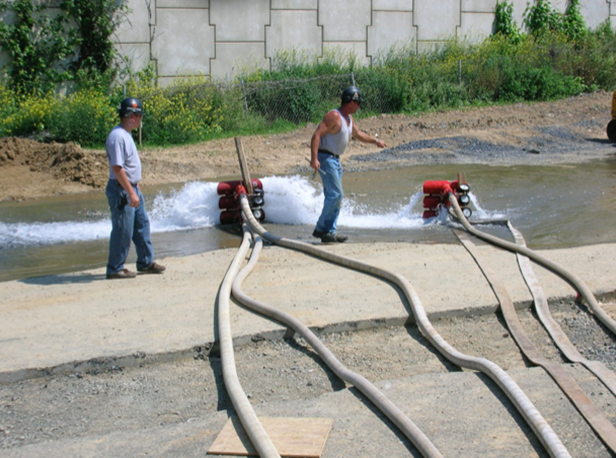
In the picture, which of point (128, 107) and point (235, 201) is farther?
point (235, 201)

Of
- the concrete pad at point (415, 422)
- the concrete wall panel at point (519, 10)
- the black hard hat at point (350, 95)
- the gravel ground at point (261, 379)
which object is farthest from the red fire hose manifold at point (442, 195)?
the concrete wall panel at point (519, 10)

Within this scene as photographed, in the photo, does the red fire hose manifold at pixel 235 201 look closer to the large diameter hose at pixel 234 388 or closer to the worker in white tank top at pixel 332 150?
the worker in white tank top at pixel 332 150

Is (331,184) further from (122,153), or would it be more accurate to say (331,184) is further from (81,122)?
→ (81,122)

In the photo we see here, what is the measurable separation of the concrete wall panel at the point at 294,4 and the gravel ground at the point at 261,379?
18.3 metres

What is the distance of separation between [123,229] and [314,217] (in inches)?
168

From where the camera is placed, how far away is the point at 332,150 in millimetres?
8281

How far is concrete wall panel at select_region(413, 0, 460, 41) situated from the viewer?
23.9m

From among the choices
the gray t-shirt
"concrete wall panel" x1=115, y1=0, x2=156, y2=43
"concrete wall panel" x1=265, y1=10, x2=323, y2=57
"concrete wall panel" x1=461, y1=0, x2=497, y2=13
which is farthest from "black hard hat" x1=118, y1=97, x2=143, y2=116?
"concrete wall panel" x1=461, y1=0, x2=497, y2=13

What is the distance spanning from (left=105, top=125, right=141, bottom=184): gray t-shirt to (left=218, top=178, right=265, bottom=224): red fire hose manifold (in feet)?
10.6

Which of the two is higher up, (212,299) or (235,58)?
(235,58)

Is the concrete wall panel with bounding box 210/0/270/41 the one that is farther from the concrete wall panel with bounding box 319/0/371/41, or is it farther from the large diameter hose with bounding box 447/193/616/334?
the large diameter hose with bounding box 447/193/616/334

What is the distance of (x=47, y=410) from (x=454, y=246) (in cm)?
485

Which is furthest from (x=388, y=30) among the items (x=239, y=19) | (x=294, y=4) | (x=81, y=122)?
(x=81, y=122)

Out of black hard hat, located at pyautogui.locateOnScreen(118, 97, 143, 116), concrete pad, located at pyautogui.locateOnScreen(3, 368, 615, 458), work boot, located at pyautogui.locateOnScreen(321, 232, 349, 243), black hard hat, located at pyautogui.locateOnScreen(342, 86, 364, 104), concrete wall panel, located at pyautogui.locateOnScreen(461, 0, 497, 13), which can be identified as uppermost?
concrete wall panel, located at pyautogui.locateOnScreen(461, 0, 497, 13)
